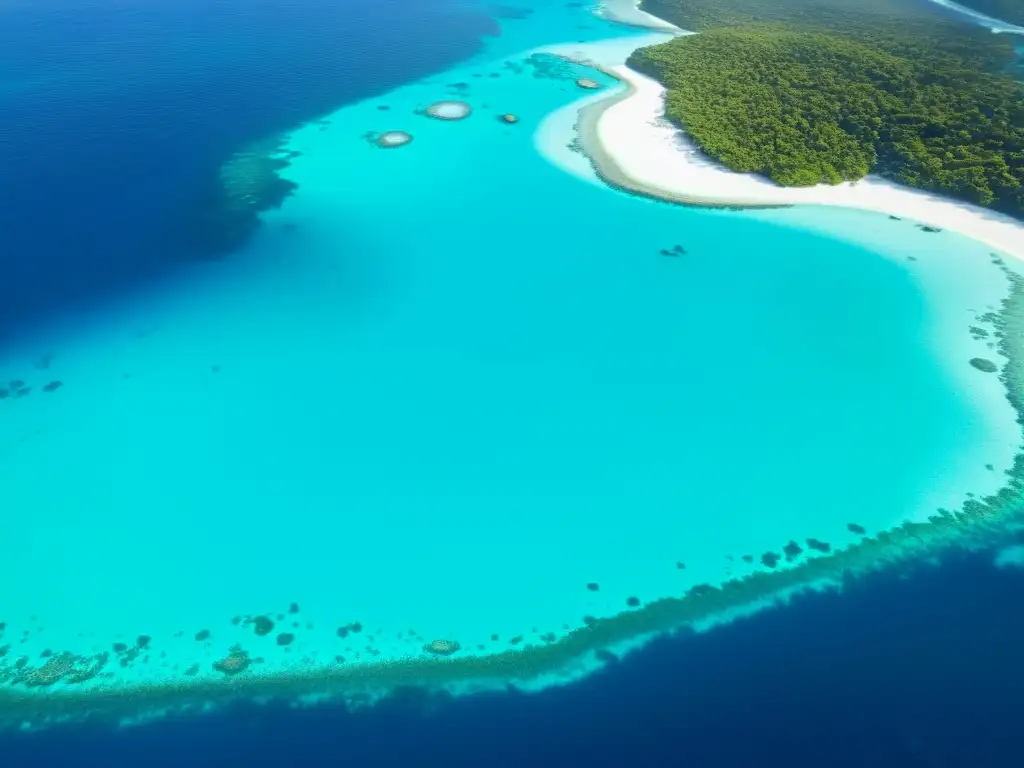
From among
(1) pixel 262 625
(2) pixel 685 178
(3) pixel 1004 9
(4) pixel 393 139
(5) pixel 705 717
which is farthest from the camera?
(3) pixel 1004 9

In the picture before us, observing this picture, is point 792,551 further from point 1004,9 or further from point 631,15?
point 1004,9

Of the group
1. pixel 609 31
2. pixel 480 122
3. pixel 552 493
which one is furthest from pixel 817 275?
pixel 609 31

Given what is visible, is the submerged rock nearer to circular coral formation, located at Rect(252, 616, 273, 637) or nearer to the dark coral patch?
circular coral formation, located at Rect(252, 616, 273, 637)

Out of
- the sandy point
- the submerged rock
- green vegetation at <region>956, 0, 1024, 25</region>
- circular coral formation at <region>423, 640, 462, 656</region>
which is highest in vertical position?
green vegetation at <region>956, 0, 1024, 25</region>

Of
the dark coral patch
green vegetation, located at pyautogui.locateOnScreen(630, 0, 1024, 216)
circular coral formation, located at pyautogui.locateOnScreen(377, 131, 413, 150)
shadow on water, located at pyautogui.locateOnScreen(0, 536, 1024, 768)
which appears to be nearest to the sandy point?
green vegetation, located at pyautogui.locateOnScreen(630, 0, 1024, 216)

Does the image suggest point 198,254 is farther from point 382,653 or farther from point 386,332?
point 382,653

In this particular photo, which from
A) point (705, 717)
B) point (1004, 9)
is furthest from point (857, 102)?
point (705, 717)
